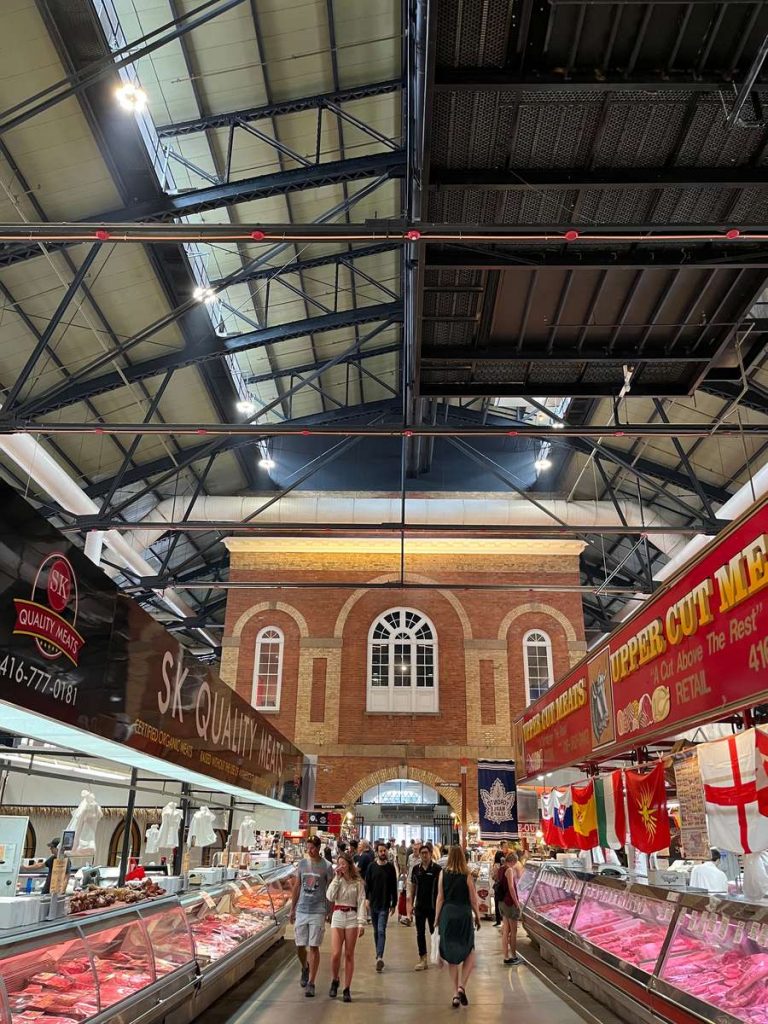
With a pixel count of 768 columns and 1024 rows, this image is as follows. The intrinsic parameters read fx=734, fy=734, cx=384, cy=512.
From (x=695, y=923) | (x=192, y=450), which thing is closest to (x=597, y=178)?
(x=695, y=923)

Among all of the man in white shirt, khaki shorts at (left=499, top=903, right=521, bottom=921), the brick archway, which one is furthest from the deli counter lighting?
the brick archway

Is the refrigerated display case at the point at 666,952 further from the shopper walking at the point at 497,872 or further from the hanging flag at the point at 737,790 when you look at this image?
the shopper walking at the point at 497,872

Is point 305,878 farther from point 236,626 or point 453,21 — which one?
point 236,626

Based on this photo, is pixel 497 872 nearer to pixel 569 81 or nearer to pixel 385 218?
pixel 569 81

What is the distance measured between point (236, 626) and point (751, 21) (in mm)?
19510

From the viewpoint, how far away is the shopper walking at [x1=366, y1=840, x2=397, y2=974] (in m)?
8.74

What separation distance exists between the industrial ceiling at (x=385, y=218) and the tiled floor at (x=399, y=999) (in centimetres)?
588

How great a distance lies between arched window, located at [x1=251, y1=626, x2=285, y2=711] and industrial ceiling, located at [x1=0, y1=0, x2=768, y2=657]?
3.86 meters

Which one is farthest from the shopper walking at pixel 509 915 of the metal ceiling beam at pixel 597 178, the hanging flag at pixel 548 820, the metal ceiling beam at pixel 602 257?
the metal ceiling beam at pixel 597 178

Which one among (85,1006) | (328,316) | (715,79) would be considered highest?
(328,316)

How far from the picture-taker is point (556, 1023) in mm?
6086

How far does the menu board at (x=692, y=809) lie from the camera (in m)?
5.95

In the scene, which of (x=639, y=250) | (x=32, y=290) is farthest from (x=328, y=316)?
(x=639, y=250)

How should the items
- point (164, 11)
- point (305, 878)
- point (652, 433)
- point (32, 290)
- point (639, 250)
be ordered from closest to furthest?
point (639, 250) → point (305, 878) → point (164, 11) → point (652, 433) → point (32, 290)
